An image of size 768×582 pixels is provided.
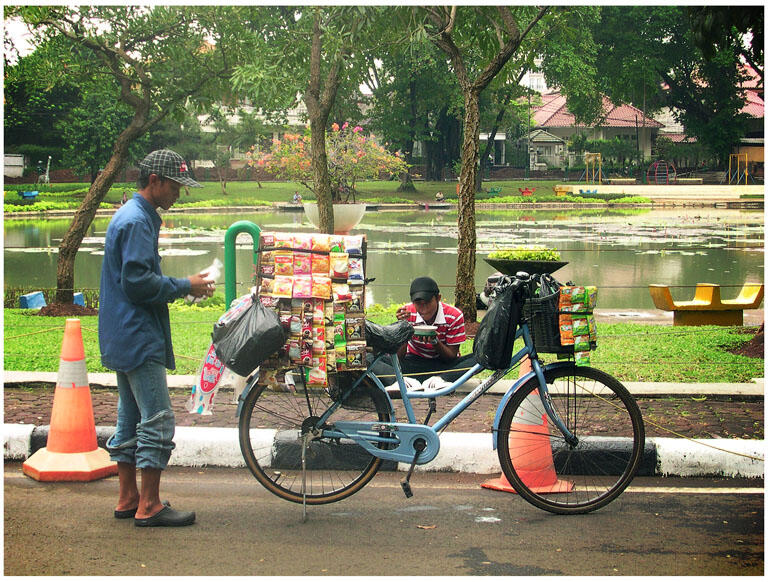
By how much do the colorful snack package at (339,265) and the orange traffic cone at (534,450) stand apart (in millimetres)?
1260

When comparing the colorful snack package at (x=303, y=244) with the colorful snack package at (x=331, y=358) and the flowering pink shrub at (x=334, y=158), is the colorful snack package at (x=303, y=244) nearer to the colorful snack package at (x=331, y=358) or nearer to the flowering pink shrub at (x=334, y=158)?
the colorful snack package at (x=331, y=358)

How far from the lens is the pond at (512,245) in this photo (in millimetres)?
17141

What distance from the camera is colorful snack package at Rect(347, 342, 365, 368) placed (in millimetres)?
4723

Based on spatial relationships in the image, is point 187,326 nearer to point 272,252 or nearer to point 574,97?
point 272,252

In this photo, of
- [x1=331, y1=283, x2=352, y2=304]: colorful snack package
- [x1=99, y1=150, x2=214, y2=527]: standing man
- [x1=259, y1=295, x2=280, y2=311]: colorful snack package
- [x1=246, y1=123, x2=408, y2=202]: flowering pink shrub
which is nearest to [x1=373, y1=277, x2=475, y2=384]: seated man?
[x1=331, y1=283, x2=352, y2=304]: colorful snack package

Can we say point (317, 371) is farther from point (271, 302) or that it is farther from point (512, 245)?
point (512, 245)

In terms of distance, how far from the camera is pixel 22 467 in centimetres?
551

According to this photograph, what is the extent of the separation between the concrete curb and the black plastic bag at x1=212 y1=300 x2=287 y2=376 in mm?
1205

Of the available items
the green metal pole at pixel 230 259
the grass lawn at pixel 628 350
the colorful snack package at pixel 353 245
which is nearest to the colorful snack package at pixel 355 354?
the colorful snack package at pixel 353 245

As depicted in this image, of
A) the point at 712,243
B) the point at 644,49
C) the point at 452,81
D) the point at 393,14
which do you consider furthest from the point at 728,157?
the point at 393,14

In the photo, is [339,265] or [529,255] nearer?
[339,265]

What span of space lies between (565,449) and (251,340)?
1.94 m

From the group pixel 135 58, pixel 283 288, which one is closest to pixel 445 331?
pixel 283 288

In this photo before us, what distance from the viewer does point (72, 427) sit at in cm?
540
